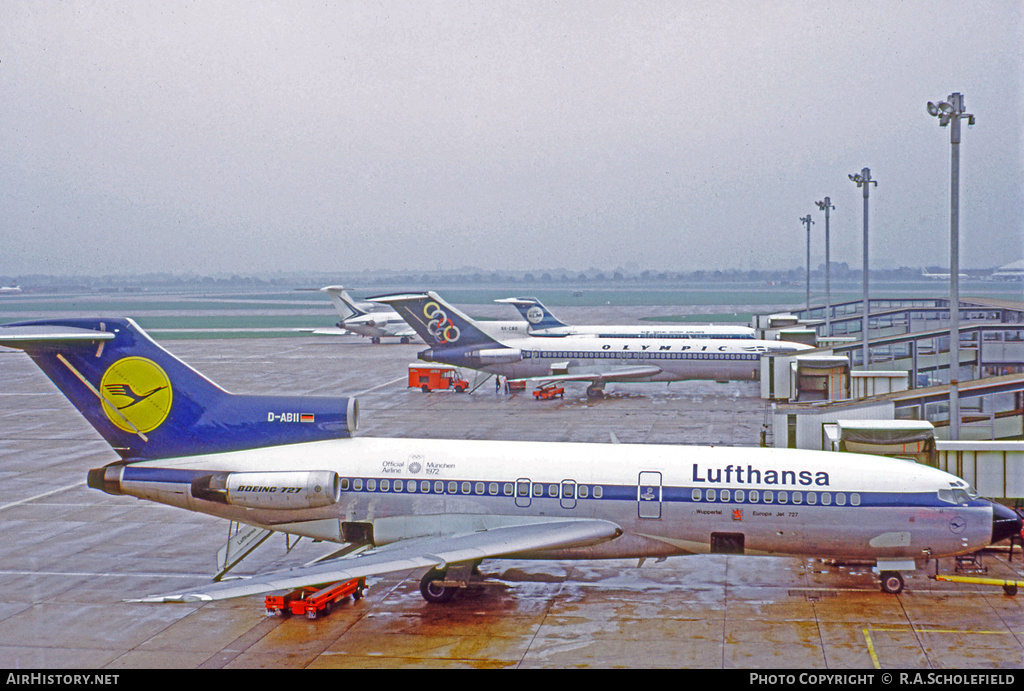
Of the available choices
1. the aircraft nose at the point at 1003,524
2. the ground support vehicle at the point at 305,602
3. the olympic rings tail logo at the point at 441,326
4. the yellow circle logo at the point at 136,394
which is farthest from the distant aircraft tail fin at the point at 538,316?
the ground support vehicle at the point at 305,602

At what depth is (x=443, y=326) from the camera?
56031 mm

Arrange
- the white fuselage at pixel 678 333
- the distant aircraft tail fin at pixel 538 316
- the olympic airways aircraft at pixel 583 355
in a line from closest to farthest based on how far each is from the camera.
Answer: the olympic airways aircraft at pixel 583 355, the white fuselage at pixel 678 333, the distant aircraft tail fin at pixel 538 316

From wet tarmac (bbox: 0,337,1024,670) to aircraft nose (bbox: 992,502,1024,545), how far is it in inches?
55.2

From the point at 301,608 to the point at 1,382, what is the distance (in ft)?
183

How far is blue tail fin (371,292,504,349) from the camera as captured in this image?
5566 cm

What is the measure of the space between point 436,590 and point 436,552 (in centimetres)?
167

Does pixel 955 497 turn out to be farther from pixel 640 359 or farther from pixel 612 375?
pixel 640 359

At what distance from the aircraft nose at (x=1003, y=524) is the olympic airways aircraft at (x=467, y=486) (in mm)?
41

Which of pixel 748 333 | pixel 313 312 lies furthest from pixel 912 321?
pixel 313 312

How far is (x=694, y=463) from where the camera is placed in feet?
68.9

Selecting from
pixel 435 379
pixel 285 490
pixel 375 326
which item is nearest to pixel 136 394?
pixel 285 490

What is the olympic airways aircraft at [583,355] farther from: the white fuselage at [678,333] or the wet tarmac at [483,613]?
the wet tarmac at [483,613]

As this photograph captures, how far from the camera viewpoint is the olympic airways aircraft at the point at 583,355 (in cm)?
5531
